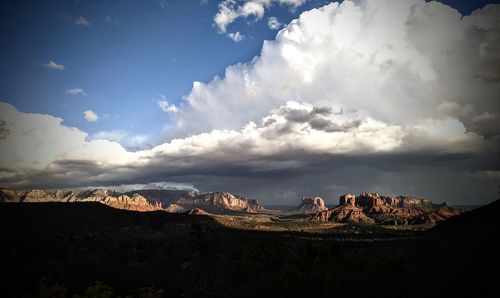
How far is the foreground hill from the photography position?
72625 mm

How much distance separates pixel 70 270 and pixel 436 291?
290 ft

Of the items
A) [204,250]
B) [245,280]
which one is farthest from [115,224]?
[245,280]

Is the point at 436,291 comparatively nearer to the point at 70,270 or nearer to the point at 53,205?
the point at 70,270

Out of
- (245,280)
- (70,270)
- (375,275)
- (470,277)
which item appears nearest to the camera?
(470,277)

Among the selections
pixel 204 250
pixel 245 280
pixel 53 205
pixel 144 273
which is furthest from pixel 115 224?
pixel 245 280

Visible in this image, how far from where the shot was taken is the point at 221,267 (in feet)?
345

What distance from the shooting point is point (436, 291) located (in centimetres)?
6894

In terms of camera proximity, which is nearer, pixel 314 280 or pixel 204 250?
pixel 314 280

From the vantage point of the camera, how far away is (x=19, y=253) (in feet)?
352

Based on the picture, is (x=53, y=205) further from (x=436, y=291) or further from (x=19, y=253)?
(x=436, y=291)

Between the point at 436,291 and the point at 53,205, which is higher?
the point at 53,205

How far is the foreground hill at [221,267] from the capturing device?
72.6m

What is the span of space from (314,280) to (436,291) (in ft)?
72.3

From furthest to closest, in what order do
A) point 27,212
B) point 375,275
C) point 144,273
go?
point 27,212 → point 144,273 → point 375,275
